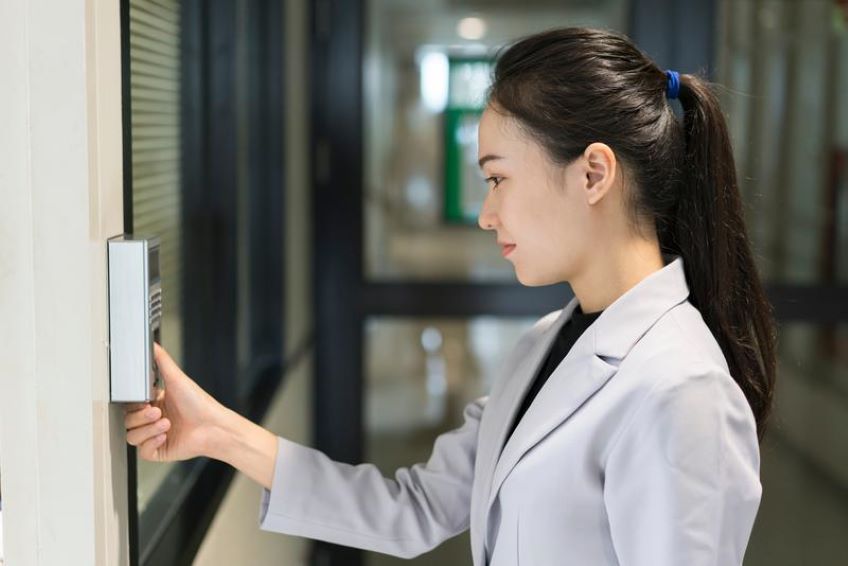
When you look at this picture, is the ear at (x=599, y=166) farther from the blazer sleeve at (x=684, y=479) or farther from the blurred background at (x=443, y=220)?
the blurred background at (x=443, y=220)

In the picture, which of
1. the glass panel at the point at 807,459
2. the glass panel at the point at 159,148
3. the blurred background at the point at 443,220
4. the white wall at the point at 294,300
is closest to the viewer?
the glass panel at the point at 159,148

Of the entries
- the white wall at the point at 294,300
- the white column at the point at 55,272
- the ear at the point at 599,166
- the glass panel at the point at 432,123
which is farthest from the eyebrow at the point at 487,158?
the glass panel at the point at 432,123

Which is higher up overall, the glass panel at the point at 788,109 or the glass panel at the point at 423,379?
the glass panel at the point at 788,109

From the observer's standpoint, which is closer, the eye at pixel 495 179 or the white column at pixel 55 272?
the white column at pixel 55 272

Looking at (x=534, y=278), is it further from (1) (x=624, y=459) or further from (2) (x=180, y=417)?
(2) (x=180, y=417)

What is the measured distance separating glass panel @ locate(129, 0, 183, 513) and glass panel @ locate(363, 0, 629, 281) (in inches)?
47.5

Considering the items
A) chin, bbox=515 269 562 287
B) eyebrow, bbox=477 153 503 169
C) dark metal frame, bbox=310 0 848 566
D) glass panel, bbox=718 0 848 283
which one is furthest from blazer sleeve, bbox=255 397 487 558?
glass panel, bbox=718 0 848 283

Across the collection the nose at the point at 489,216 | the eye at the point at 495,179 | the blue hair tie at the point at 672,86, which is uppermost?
the blue hair tie at the point at 672,86

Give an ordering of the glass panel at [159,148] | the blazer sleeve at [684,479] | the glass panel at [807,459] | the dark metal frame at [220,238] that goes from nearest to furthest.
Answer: the blazer sleeve at [684,479] < the glass panel at [159,148] < the dark metal frame at [220,238] < the glass panel at [807,459]

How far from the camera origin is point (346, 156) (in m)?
2.87

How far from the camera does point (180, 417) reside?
1250mm

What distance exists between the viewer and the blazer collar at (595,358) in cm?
120

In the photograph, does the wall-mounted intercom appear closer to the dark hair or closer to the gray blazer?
the gray blazer

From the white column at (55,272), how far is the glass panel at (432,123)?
191 cm
